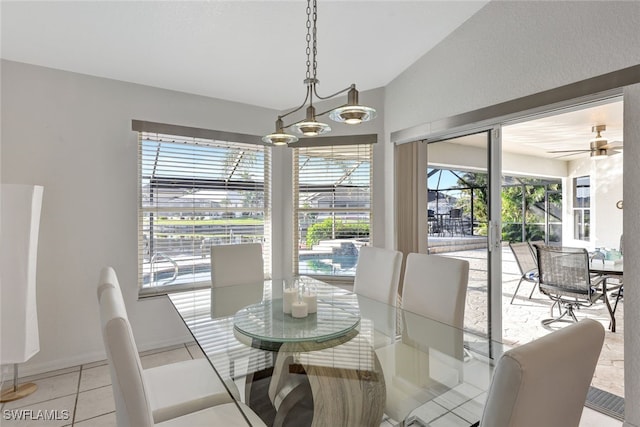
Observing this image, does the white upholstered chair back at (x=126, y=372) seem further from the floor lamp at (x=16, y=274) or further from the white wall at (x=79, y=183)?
the white wall at (x=79, y=183)

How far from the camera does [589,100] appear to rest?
6.62 feet

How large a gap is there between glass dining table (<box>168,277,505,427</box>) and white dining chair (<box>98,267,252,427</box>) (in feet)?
0.61

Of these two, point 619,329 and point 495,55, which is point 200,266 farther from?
point 619,329

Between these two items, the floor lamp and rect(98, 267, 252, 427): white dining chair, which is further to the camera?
the floor lamp

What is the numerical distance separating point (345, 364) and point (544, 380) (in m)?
0.97

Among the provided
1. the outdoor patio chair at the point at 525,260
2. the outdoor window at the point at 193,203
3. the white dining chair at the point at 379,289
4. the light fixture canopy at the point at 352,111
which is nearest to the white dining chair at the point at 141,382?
the white dining chair at the point at 379,289

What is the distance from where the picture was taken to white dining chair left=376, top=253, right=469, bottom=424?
1.49 m

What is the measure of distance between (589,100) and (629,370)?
5.19 feet

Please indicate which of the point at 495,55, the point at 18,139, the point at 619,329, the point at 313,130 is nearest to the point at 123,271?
the point at 18,139

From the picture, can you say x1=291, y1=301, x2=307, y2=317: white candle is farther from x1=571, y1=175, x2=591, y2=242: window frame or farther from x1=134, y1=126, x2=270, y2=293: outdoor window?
x1=571, y1=175, x2=591, y2=242: window frame

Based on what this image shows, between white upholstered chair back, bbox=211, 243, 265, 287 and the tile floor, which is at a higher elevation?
white upholstered chair back, bbox=211, 243, 265, 287

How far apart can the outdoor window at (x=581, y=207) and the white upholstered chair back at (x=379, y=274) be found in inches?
118

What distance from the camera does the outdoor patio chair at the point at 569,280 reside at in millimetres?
3307

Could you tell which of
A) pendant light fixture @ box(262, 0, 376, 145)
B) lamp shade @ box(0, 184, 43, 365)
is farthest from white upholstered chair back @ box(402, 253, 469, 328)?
lamp shade @ box(0, 184, 43, 365)
